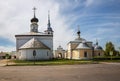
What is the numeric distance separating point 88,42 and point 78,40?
346cm

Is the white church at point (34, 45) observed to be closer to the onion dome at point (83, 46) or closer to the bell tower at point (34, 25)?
the bell tower at point (34, 25)

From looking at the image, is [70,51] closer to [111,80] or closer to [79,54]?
[79,54]

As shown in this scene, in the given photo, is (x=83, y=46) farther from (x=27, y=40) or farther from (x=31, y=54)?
(x=31, y=54)

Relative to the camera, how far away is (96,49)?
98000 millimetres

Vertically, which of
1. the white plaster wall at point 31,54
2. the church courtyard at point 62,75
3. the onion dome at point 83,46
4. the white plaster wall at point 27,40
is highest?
the white plaster wall at point 27,40

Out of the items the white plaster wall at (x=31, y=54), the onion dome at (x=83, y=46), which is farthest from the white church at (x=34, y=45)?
the onion dome at (x=83, y=46)

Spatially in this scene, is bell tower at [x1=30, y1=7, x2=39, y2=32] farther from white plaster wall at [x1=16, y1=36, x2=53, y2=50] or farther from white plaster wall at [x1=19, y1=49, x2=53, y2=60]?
white plaster wall at [x1=19, y1=49, x2=53, y2=60]

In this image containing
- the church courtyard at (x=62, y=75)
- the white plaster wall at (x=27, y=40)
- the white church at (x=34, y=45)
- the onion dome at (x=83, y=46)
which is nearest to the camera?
the church courtyard at (x=62, y=75)

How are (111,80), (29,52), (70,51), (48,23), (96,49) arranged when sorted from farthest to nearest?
(96,49) < (48,23) < (70,51) < (29,52) < (111,80)

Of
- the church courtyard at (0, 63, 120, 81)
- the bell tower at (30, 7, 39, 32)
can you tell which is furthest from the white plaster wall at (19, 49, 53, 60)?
the church courtyard at (0, 63, 120, 81)

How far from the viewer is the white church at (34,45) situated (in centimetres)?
5909

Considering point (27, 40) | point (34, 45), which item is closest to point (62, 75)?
point (34, 45)

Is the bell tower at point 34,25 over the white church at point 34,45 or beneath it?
over

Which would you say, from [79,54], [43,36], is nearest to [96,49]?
[79,54]
